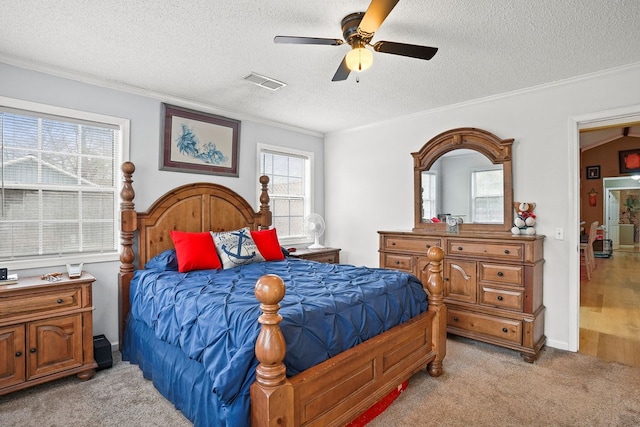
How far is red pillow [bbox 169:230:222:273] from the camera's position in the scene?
2.99 meters

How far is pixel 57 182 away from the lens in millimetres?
2955

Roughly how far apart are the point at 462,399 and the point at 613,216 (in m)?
10.4

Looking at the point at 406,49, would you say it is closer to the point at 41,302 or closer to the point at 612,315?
the point at 41,302

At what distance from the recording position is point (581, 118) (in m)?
3.06

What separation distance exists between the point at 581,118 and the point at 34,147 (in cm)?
472

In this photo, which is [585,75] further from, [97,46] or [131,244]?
[131,244]

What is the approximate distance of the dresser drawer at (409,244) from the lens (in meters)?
3.65

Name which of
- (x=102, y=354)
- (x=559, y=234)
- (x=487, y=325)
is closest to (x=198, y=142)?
(x=102, y=354)

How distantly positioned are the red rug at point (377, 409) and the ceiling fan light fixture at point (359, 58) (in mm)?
2083

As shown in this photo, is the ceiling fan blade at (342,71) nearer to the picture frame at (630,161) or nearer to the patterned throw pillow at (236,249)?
the patterned throw pillow at (236,249)

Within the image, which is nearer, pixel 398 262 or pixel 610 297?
pixel 398 262

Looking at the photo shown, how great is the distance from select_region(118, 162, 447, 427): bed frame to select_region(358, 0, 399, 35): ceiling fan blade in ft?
4.58

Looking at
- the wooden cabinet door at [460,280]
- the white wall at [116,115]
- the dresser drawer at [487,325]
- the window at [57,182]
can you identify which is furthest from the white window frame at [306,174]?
the dresser drawer at [487,325]

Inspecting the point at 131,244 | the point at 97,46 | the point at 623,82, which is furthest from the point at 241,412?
the point at 623,82
